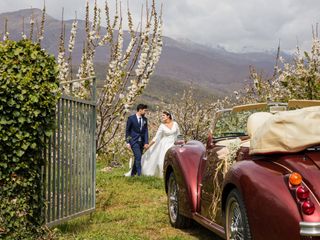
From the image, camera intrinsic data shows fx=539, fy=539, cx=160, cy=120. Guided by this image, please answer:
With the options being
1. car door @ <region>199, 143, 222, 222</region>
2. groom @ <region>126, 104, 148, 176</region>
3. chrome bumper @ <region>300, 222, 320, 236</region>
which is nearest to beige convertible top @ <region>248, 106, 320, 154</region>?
chrome bumper @ <region>300, 222, 320, 236</region>

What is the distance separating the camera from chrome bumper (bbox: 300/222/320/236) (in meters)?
3.86

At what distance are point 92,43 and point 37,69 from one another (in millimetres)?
9300

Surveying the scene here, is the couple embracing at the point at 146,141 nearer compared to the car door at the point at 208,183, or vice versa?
the car door at the point at 208,183

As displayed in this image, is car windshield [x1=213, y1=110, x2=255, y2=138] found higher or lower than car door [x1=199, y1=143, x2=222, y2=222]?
higher

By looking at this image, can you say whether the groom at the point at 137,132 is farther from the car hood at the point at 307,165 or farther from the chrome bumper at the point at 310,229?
the chrome bumper at the point at 310,229

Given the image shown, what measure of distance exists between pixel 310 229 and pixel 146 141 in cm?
1005

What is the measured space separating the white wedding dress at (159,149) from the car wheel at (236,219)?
29.3 ft

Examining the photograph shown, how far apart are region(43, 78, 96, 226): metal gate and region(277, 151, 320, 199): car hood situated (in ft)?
10.1

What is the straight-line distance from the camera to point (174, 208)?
777cm

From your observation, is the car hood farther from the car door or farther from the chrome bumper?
the car door

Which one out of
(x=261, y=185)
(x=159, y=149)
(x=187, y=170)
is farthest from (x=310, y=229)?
(x=159, y=149)

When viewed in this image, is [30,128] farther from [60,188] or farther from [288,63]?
A: [288,63]

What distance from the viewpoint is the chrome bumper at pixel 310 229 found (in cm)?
386

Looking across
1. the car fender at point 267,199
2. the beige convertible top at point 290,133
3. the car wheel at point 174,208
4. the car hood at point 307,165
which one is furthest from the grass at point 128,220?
the car hood at point 307,165
